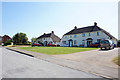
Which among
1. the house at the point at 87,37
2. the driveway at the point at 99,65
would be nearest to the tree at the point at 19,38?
the house at the point at 87,37

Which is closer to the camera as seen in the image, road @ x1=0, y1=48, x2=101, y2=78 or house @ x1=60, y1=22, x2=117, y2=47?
road @ x1=0, y1=48, x2=101, y2=78

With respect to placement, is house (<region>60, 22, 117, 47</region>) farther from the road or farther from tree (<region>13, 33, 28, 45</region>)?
tree (<region>13, 33, 28, 45</region>)

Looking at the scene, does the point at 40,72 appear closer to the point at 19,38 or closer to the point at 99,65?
the point at 99,65

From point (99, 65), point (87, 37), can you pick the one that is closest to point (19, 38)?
point (87, 37)

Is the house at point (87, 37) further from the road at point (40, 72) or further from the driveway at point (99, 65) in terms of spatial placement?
the road at point (40, 72)

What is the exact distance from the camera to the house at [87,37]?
29.2 meters

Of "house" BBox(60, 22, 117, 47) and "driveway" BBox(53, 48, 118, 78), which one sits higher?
"house" BBox(60, 22, 117, 47)

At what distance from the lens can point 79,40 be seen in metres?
35.5

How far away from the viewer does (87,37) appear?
3306cm

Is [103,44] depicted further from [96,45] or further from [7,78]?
[7,78]

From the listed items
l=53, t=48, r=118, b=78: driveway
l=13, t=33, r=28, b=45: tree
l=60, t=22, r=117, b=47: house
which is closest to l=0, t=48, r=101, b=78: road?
l=53, t=48, r=118, b=78: driveway

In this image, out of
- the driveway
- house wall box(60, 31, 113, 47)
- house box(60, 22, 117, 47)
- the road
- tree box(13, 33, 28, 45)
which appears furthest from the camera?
tree box(13, 33, 28, 45)

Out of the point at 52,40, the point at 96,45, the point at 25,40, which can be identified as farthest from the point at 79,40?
the point at 25,40

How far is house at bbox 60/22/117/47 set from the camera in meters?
29.2
